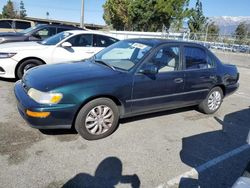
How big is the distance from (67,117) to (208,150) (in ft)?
7.36

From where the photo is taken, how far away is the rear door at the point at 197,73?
4.86 metres

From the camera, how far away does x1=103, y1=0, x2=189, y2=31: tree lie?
1495 inches

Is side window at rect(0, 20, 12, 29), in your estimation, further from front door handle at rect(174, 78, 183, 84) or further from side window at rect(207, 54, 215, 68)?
front door handle at rect(174, 78, 183, 84)

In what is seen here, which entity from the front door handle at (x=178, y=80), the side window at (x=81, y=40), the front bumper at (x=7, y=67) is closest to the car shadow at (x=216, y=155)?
the front door handle at (x=178, y=80)

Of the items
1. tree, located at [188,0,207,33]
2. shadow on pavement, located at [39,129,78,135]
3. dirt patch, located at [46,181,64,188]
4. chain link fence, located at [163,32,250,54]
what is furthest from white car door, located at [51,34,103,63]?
tree, located at [188,0,207,33]

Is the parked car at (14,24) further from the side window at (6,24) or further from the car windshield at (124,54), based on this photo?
the car windshield at (124,54)

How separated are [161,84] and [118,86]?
89 cm

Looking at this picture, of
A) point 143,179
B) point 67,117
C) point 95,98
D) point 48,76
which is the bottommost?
point 143,179

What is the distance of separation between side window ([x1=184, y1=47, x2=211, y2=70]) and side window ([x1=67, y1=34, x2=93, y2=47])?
3.67 metres

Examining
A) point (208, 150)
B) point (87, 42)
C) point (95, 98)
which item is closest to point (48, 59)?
point (87, 42)

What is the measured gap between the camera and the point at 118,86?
392cm

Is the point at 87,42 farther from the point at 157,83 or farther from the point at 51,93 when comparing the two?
the point at 51,93

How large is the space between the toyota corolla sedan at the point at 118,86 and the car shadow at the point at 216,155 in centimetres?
84

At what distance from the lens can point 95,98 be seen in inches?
149
